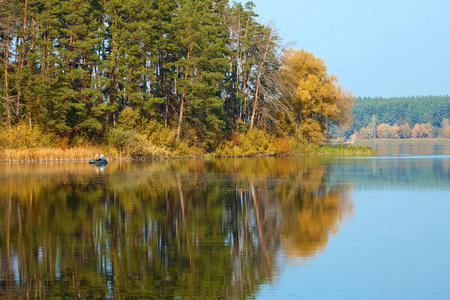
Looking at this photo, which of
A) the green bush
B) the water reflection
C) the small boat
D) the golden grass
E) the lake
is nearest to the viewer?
the lake

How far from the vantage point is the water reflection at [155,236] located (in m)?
9.46

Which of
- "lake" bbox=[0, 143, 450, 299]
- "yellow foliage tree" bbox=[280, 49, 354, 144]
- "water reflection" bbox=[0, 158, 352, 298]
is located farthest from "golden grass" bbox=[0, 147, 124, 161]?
"yellow foliage tree" bbox=[280, 49, 354, 144]

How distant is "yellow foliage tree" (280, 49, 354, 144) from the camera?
68938 mm

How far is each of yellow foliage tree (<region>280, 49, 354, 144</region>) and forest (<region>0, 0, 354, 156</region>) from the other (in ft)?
0.58

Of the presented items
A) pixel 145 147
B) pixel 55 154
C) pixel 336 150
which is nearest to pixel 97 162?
pixel 55 154

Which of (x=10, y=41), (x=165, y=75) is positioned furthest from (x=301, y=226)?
(x=165, y=75)

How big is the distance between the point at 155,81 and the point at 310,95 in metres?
21.5

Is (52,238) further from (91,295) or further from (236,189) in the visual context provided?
(236,189)

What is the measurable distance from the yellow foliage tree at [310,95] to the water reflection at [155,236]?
44899 millimetres

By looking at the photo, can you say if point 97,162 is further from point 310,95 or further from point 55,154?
point 310,95

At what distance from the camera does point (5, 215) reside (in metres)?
16.6

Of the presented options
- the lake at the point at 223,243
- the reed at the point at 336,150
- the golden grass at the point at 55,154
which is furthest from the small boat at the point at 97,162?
the reed at the point at 336,150

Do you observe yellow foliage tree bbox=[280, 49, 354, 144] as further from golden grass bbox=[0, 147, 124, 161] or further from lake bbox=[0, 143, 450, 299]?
lake bbox=[0, 143, 450, 299]

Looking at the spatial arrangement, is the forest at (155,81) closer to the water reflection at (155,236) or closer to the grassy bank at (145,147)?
the grassy bank at (145,147)
